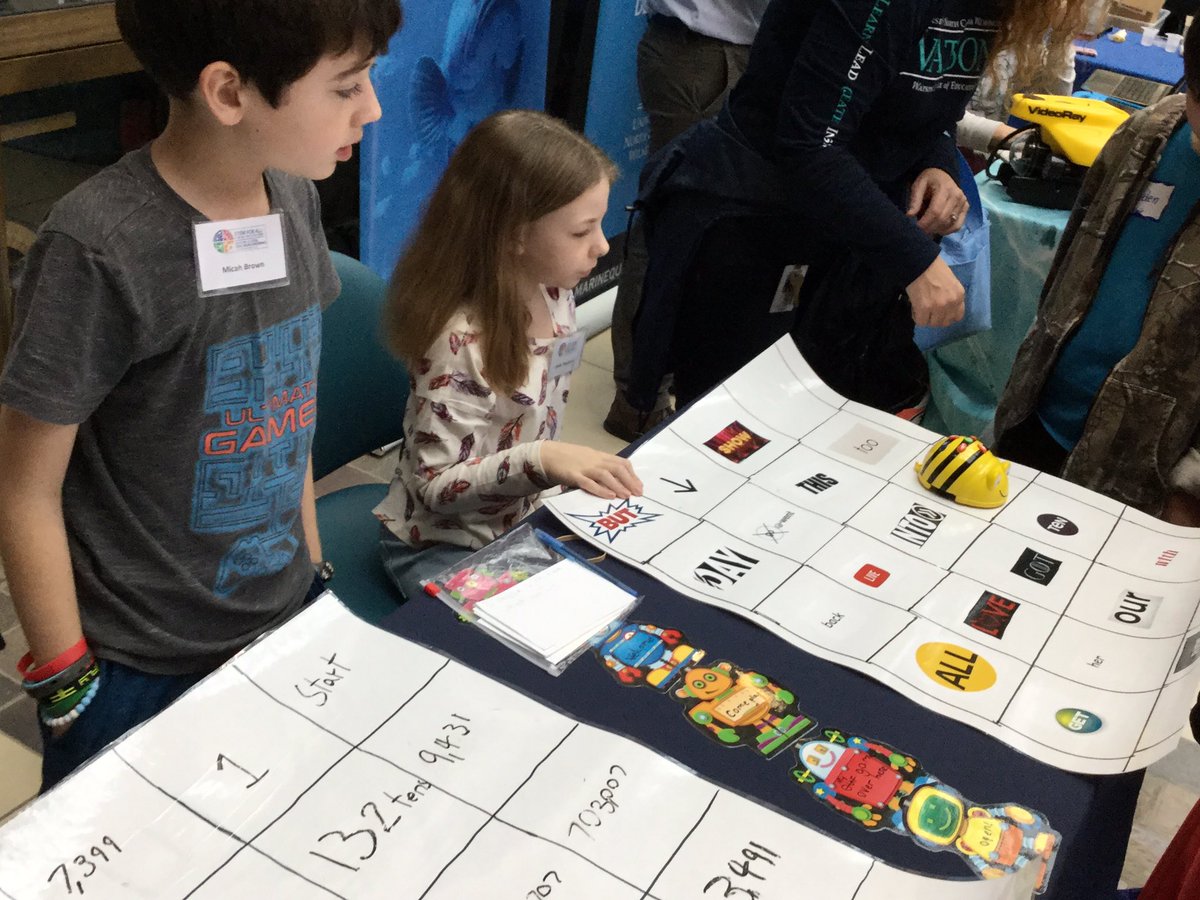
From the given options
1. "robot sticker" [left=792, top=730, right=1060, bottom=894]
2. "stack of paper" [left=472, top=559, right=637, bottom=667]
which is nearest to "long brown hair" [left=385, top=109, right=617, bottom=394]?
"stack of paper" [left=472, top=559, right=637, bottom=667]

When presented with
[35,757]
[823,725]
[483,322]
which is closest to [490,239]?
[483,322]

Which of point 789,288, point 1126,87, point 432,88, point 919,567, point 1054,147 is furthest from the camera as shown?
point 1126,87

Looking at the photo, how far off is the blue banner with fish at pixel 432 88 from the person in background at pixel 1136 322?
129 cm

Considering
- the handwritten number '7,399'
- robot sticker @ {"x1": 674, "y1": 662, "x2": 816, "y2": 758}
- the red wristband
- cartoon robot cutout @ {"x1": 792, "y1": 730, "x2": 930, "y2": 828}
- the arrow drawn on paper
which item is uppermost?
the handwritten number '7,399'

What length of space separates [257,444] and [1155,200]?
3.84 feet

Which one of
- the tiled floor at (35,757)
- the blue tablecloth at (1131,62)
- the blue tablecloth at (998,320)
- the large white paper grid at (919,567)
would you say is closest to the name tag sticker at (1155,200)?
the large white paper grid at (919,567)

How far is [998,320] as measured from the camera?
7.32 ft

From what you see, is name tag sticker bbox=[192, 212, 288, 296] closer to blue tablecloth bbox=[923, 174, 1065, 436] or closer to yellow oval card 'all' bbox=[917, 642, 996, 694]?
yellow oval card 'all' bbox=[917, 642, 996, 694]

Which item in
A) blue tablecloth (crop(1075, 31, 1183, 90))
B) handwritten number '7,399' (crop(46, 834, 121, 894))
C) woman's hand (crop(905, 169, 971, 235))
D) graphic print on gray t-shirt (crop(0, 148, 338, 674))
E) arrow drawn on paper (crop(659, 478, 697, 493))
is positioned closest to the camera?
handwritten number '7,399' (crop(46, 834, 121, 894))

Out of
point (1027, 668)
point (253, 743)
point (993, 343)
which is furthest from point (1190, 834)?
point (993, 343)

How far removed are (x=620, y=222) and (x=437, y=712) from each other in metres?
2.57

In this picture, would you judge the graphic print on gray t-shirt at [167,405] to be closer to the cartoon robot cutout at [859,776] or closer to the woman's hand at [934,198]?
the cartoon robot cutout at [859,776]

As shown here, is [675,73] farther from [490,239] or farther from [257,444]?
[257,444]

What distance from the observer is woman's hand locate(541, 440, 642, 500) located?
0.97 metres
